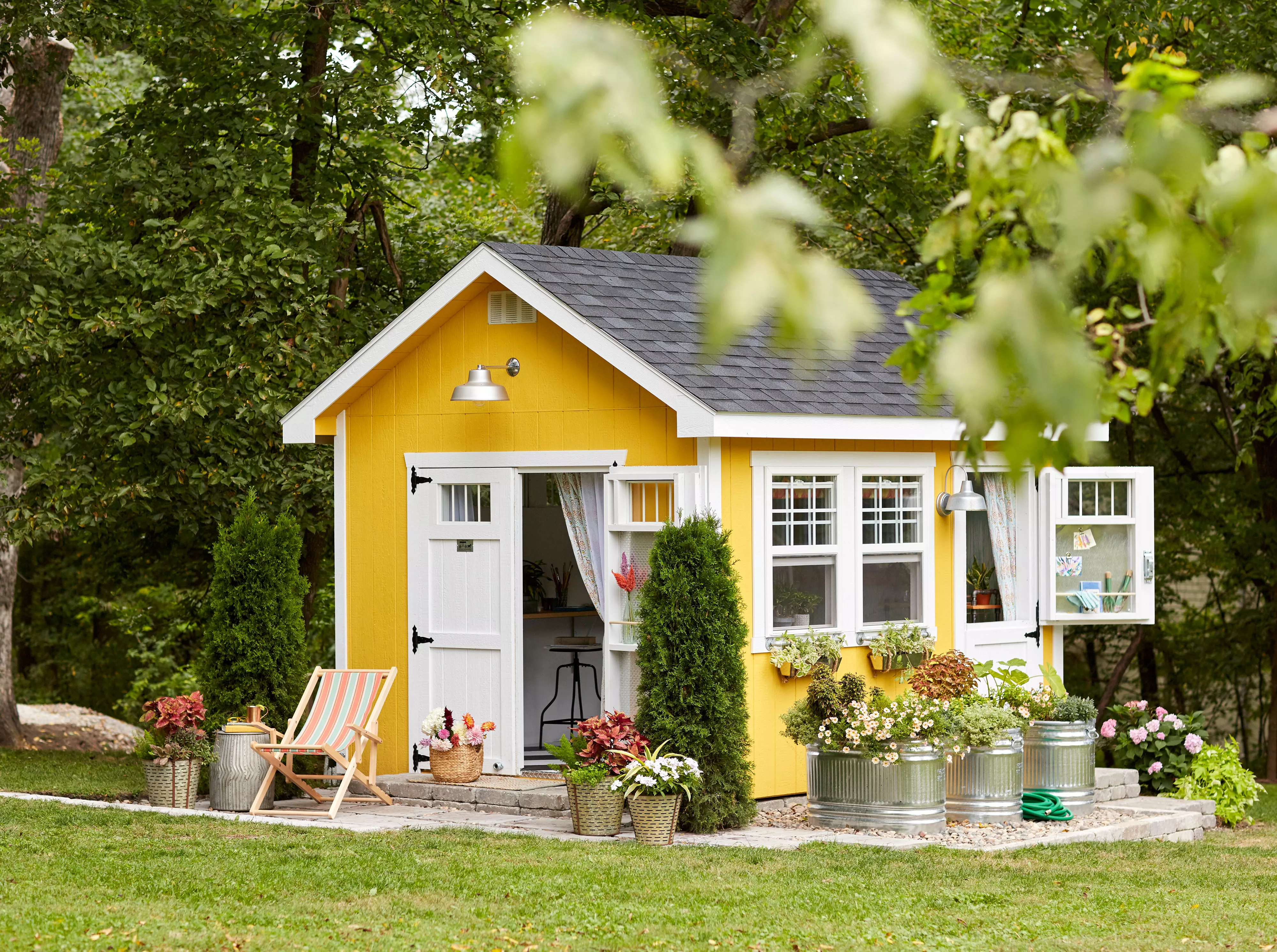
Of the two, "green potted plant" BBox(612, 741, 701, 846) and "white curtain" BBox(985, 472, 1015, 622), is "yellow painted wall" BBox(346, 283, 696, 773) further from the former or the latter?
"white curtain" BBox(985, 472, 1015, 622)

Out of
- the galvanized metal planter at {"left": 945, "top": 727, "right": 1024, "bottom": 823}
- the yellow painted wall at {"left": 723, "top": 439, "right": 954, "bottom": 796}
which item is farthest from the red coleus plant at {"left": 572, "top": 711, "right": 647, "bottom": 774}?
the galvanized metal planter at {"left": 945, "top": 727, "right": 1024, "bottom": 823}

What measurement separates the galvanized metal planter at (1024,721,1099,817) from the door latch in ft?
12.8

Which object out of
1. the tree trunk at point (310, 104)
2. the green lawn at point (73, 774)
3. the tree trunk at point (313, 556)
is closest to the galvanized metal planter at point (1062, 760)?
the green lawn at point (73, 774)

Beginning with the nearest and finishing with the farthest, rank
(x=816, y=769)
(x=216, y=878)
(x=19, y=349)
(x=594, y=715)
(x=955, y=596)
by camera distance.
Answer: (x=216, y=878) < (x=816, y=769) < (x=955, y=596) < (x=19, y=349) < (x=594, y=715)

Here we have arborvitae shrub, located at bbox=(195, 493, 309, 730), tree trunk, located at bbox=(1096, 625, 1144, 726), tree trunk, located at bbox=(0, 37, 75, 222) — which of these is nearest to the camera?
arborvitae shrub, located at bbox=(195, 493, 309, 730)

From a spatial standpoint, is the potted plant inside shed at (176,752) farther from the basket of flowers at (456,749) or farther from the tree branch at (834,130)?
the tree branch at (834,130)

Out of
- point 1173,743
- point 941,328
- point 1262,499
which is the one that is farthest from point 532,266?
point 1262,499

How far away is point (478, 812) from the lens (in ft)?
32.3

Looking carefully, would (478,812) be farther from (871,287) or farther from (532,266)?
(871,287)

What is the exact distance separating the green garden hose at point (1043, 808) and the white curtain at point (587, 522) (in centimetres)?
286

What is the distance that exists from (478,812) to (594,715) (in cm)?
272

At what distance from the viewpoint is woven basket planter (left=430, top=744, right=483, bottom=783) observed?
33.0 ft

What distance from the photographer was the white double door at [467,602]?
10.3 m

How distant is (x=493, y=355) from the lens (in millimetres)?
10430
